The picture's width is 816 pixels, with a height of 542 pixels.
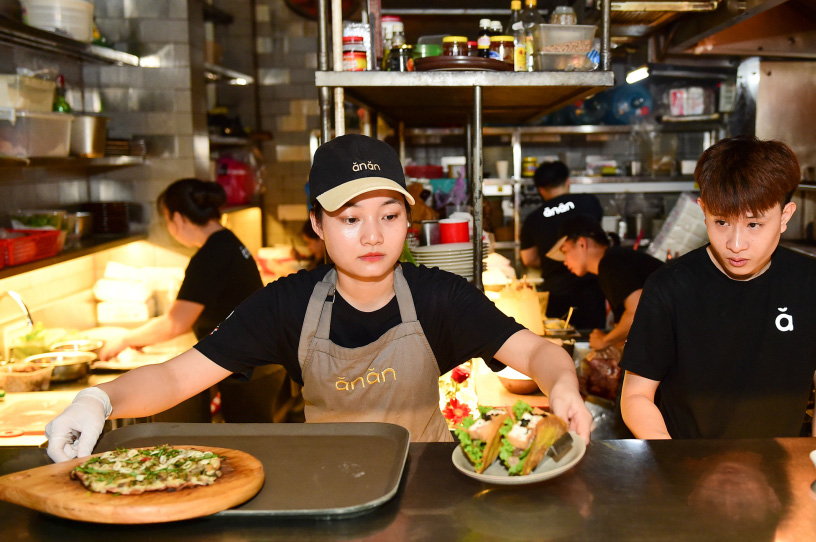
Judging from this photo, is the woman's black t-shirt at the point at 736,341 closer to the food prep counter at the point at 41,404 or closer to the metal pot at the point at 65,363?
the food prep counter at the point at 41,404

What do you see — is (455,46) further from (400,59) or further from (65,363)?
(65,363)

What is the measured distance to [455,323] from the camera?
197cm

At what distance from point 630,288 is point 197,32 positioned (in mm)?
3603

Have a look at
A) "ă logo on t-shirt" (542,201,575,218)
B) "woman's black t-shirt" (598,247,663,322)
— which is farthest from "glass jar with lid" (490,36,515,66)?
"ă logo on t-shirt" (542,201,575,218)

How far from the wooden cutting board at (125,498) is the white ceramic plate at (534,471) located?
37cm

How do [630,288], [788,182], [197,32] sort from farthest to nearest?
[197,32] < [630,288] < [788,182]

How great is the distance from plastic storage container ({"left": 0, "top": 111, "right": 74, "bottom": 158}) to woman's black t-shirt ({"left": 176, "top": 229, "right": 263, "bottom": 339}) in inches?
34.5

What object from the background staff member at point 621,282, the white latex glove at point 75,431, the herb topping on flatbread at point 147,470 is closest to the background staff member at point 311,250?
the background staff member at point 621,282

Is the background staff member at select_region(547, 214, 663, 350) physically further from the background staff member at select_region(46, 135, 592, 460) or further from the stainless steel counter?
the stainless steel counter

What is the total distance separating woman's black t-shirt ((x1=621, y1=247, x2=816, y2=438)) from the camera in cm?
203

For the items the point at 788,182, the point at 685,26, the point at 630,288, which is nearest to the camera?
the point at 788,182

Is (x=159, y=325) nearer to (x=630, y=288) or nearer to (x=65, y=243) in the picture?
(x=65, y=243)

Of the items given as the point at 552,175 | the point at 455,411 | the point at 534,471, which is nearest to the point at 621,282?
the point at 455,411

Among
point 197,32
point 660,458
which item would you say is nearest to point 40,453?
point 660,458
